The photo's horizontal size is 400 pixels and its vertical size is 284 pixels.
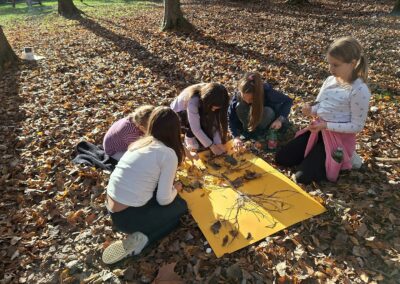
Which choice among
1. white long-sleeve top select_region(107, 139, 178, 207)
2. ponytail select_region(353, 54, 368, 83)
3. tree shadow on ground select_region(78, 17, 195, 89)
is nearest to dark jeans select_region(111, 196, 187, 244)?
white long-sleeve top select_region(107, 139, 178, 207)

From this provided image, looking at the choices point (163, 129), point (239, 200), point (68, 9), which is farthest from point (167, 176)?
point (68, 9)

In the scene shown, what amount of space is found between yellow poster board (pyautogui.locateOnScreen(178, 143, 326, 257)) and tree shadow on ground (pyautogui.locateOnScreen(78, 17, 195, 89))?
8.95 ft

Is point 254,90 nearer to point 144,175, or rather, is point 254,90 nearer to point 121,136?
point 121,136

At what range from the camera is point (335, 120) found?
3.53 m

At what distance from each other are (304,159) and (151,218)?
1.92 m

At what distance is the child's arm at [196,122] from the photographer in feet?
12.7

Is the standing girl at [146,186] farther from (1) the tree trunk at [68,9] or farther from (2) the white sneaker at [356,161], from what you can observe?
(1) the tree trunk at [68,9]

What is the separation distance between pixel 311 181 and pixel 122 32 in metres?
9.25

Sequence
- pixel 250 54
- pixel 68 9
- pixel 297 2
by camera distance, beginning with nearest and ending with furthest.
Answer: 1. pixel 250 54
2. pixel 297 2
3. pixel 68 9

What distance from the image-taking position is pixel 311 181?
361 cm

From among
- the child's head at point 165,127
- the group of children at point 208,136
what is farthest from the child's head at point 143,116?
the child's head at point 165,127

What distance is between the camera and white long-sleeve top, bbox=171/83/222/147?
3.88 metres

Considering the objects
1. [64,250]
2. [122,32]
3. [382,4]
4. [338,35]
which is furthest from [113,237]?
[382,4]

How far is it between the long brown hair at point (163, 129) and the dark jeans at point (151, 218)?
55 cm
